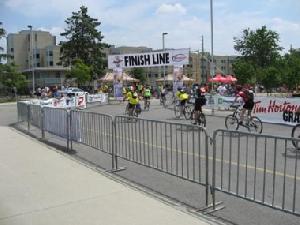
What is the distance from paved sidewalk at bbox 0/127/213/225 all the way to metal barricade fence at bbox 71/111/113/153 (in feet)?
2.21

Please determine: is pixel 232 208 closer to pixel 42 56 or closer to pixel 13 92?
pixel 13 92

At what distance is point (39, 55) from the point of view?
141 m

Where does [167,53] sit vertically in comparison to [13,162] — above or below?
above

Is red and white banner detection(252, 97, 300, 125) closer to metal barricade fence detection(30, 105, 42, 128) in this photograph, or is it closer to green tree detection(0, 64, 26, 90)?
metal barricade fence detection(30, 105, 42, 128)

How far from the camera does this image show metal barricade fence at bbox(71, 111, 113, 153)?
10695mm

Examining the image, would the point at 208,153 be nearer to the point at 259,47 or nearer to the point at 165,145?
the point at 165,145

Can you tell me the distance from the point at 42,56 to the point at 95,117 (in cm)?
13357

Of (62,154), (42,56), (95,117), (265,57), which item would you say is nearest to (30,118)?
(62,154)

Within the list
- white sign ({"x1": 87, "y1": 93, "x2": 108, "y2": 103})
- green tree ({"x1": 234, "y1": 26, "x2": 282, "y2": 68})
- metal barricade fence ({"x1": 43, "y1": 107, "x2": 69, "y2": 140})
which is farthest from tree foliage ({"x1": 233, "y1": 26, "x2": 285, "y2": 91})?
metal barricade fence ({"x1": 43, "y1": 107, "x2": 69, "y2": 140})

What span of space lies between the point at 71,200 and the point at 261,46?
310 feet

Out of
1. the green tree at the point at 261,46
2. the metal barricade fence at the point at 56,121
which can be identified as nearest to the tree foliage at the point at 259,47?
the green tree at the point at 261,46

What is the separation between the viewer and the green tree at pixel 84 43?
94.9 m

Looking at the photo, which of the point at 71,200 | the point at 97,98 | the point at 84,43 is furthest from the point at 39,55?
the point at 71,200

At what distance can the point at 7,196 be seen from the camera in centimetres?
802
